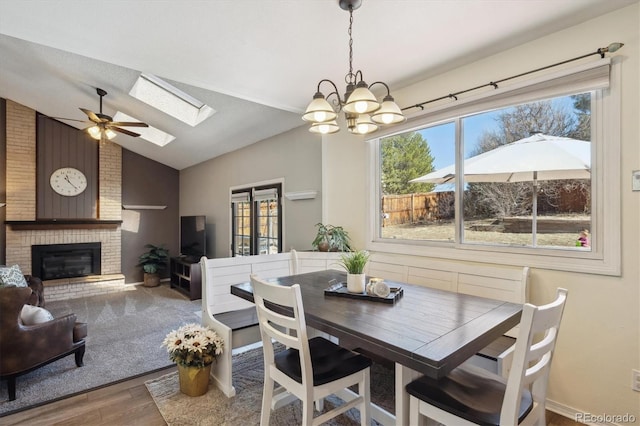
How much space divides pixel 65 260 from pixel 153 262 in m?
1.53

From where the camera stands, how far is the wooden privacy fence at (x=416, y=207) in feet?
9.39

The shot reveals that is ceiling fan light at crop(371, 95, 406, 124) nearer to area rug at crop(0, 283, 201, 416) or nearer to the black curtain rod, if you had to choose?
the black curtain rod

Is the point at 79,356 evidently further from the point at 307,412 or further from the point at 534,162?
the point at 534,162

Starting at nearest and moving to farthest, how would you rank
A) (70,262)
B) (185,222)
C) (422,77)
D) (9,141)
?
1. (422,77)
2. (9,141)
3. (70,262)
4. (185,222)

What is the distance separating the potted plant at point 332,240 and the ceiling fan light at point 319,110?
1.72 metres

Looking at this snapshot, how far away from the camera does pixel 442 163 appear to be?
2893 millimetres

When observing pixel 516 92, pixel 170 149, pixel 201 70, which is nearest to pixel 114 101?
pixel 170 149

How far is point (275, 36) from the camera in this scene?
93.0 inches

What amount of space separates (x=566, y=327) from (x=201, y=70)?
3495 millimetres

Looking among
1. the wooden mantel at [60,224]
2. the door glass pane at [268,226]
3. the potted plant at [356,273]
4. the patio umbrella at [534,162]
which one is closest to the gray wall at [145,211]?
the wooden mantel at [60,224]

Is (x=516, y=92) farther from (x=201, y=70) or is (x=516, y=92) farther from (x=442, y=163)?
(x=201, y=70)

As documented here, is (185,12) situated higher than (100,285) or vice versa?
(185,12)

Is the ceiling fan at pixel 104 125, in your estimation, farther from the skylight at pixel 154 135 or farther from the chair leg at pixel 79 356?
the chair leg at pixel 79 356

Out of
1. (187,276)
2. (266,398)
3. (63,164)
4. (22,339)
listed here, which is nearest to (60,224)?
(63,164)
